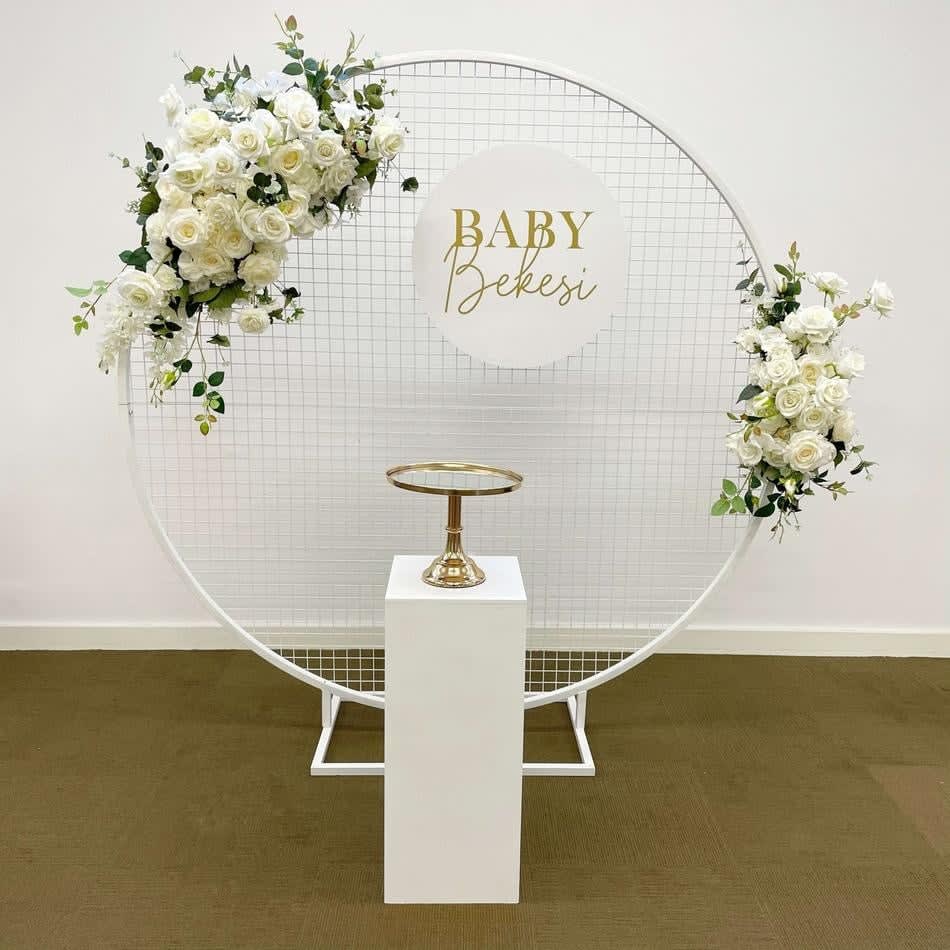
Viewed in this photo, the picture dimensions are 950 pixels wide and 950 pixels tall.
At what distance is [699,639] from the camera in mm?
3145

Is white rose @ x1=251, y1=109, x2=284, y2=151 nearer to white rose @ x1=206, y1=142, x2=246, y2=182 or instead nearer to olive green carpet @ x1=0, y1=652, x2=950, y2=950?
white rose @ x1=206, y1=142, x2=246, y2=182

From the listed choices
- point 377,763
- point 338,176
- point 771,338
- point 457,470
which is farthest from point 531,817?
point 338,176

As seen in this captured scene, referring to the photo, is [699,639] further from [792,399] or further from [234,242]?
[234,242]

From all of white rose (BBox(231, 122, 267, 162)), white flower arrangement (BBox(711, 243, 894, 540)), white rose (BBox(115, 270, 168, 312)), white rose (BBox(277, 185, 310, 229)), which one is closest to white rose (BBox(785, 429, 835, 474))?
white flower arrangement (BBox(711, 243, 894, 540))

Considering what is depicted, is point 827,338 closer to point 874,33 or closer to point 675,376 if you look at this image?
point 675,376

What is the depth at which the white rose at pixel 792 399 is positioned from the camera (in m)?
1.96

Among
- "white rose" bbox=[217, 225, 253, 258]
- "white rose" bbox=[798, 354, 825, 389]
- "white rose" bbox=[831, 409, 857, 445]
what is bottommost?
"white rose" bbox=[831, 409, 857, 445]

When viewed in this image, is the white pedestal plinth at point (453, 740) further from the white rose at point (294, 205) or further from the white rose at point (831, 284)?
the white rose at point (831, 284)

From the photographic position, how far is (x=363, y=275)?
2695mm

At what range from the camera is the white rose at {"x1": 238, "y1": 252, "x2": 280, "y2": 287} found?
181 centimetres

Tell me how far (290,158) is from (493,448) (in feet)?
3.71

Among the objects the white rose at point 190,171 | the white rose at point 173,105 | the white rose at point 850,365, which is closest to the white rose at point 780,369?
the white rose at point 850,365

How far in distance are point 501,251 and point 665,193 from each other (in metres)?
0.90

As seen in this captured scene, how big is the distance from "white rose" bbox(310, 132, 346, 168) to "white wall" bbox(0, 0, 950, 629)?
3.67 ft
